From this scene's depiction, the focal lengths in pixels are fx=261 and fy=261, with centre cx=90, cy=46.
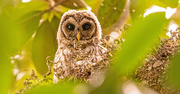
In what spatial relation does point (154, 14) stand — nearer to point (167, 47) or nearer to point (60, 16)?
point (167, 47)

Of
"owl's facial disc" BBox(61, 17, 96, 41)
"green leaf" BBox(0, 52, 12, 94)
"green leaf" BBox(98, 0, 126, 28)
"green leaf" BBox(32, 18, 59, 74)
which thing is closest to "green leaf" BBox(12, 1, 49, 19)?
"green leaf" BBox(32, 18, 59, 74)

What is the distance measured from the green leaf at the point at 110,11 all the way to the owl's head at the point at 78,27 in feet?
1.26

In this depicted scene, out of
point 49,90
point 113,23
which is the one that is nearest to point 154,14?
point 49,90

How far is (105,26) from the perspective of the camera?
2119 mm

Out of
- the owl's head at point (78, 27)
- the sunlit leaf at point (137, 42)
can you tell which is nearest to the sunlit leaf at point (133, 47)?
the sunlit leaf at point (137, 42)

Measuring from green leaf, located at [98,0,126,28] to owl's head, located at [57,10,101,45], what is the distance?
0.38m

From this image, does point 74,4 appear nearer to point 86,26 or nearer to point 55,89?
point 86,26

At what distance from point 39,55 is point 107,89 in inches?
69.6

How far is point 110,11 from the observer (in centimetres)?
197

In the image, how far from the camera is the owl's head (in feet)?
8.16

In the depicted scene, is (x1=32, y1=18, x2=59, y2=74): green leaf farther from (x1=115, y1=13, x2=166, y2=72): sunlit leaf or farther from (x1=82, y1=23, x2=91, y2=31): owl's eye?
(x1=115, y1=13, x2=166, y2=72): sunlit leaf

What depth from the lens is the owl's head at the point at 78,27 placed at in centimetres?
249

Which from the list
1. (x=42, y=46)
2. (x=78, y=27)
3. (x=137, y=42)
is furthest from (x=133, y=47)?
(x=78, y=27)

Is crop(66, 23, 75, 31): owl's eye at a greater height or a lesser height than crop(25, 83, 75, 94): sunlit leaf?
greater
